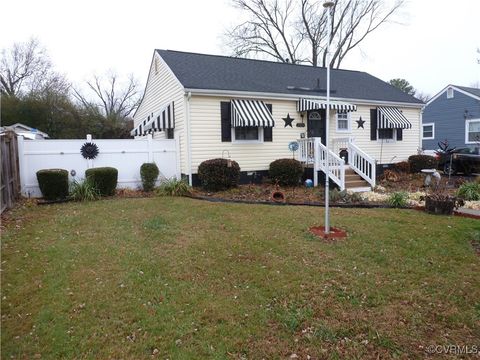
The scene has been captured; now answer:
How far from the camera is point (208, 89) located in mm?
11656

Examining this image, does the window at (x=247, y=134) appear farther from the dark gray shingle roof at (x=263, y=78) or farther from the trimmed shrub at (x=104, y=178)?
the trimmed shrub at (x=104, y=178)

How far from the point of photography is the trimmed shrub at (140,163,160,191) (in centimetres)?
1133

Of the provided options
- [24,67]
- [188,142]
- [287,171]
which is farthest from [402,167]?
[24,67]

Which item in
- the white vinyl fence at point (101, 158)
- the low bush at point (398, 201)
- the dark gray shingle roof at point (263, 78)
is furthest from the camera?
the dark gray shingle roof at point (263, 78)

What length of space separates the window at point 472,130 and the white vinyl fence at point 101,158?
68.3 ft

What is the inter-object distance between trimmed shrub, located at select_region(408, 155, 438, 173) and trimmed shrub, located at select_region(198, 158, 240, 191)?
8.82m

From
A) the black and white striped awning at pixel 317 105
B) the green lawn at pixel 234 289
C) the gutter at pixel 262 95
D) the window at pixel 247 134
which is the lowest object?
the green lawn at pixel 234 289

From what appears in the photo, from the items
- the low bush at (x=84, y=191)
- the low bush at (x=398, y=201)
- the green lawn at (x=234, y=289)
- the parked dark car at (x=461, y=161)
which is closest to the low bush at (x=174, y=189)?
the low bush at (x=84, y=191)

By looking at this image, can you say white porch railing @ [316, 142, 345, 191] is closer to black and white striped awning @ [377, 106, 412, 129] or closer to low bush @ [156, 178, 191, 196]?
black and white striped awning @ [377, 106, 412, 129]

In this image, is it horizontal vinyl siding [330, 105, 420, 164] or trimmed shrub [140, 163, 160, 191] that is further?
horizontal vinyl siding [330, 105, 420, 164]

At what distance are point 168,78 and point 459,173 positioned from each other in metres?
14.2

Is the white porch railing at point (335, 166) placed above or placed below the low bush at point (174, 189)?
above

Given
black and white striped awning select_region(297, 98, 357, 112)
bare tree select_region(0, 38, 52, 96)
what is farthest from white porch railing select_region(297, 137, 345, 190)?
bare tree select_region(0, 38, 52, 96)

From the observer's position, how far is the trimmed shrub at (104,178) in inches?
401
